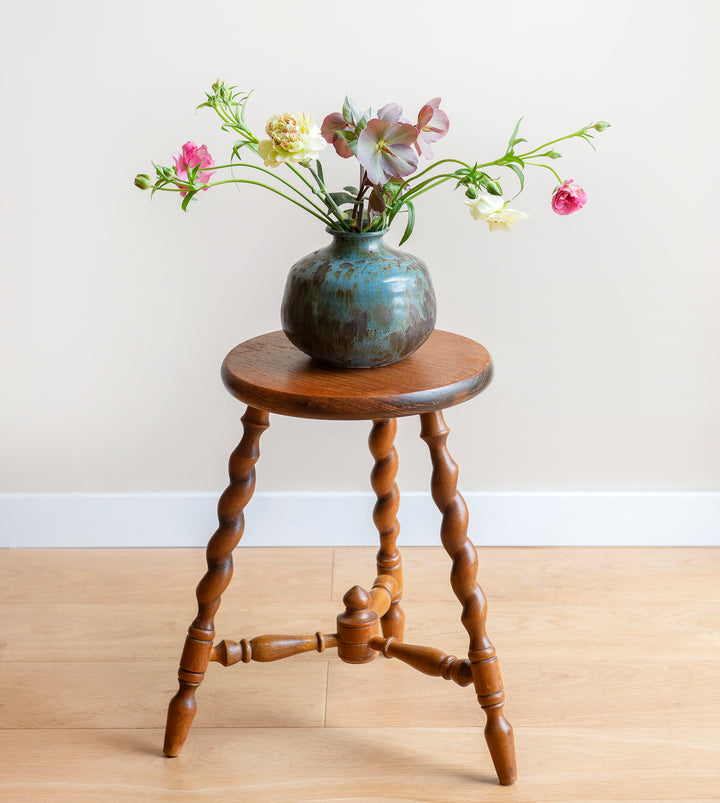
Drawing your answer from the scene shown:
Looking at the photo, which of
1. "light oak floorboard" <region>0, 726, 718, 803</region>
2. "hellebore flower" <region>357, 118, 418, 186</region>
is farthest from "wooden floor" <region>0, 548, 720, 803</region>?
"hellebore flower" <region>357, 118, 418, 186</region>

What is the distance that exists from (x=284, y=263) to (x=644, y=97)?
739mm

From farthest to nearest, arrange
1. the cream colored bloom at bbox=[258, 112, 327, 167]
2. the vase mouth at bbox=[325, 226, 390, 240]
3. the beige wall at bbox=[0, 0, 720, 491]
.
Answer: the beige wall at bbox=[0, 0, 720, 491]
the vase mouth at bbox=[325, 226, 390, 240]
the cream colored bloom at bbox=[258, 112, 327, 167]

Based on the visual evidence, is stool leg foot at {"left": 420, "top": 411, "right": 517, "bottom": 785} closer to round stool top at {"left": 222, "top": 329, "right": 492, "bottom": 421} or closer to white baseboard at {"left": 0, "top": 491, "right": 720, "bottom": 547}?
round stool top at {"left": 222, "top": 329, "right": 492, "bottom": 421}

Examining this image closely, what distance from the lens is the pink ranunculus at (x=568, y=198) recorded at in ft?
3.61

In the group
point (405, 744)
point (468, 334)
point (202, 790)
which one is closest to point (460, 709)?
point (405, 744)

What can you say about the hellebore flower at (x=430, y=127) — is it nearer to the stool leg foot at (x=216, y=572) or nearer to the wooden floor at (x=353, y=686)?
the stool leg foot at (x=216, y=572)

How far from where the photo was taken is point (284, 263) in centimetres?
168

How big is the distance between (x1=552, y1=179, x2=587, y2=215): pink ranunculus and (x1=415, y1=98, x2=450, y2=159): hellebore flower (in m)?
0.17

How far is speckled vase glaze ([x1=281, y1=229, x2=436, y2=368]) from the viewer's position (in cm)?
111

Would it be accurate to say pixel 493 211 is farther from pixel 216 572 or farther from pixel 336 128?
pixel 216 572

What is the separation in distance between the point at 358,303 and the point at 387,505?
44 cm

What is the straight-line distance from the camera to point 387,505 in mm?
1421

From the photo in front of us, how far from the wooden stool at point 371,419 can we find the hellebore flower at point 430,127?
0.94 feet

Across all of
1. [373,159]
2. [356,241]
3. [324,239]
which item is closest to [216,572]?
[356,241]
